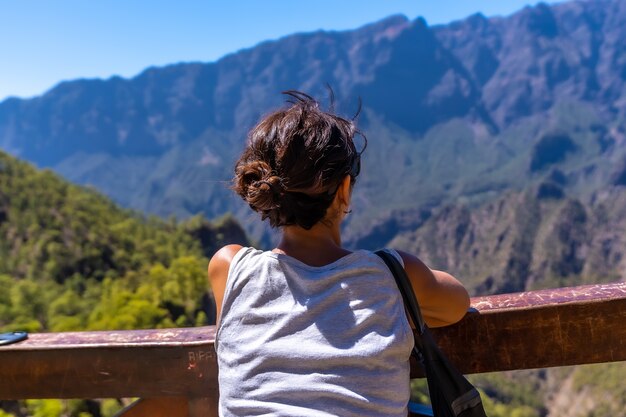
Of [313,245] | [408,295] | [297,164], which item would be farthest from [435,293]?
[297,164]

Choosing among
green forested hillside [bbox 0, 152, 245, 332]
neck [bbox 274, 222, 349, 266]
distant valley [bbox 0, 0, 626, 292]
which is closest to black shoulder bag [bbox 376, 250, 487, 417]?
neck [bbox 274, 222, 349, 266]

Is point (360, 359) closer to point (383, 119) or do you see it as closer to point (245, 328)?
point (245, 328)

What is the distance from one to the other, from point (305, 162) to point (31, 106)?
216 metres

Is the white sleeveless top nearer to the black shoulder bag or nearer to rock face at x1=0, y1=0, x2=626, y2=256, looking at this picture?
the black shoulder bag

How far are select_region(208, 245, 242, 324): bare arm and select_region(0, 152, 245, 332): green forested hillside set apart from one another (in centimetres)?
1878

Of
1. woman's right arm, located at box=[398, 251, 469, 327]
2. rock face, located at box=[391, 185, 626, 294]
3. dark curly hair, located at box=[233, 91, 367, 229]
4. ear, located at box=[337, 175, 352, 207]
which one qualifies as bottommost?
rock face, located at box=[391, 185, 626, 294]

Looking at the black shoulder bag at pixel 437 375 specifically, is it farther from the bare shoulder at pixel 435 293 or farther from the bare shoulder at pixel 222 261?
the bare shoulder at pixel 222 261

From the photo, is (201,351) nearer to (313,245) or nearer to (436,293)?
(313,245)

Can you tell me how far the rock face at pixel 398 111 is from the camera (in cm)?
13612

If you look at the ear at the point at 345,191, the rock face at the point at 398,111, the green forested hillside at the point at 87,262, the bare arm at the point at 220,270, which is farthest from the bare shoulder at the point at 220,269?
the rock face at the point at 398,111

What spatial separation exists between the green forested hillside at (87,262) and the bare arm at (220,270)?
18.8 meters

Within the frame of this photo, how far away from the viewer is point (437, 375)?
1375mm

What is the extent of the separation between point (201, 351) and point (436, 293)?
679mm

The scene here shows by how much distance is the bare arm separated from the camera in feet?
5.18
